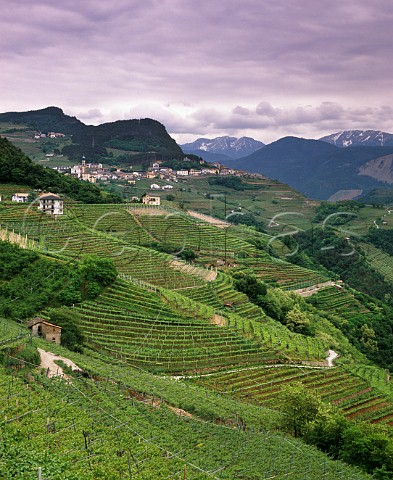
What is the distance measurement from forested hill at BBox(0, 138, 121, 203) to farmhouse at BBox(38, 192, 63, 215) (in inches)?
319

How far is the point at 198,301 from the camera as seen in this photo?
40.9m

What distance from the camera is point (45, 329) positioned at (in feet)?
96.6

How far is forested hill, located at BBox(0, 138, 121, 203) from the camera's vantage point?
205 ft

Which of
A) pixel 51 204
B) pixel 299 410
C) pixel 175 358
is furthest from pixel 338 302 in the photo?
pixel 299 410

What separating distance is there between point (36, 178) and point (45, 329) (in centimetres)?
3817

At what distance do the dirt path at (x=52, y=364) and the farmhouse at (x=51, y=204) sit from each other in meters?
31.1

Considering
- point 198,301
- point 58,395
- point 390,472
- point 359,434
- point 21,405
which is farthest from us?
point 198,301

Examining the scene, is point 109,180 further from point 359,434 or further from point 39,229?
point 359,434

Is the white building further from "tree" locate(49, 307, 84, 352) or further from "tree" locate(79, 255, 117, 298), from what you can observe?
"tree" locate(49, 307, 84, 352)

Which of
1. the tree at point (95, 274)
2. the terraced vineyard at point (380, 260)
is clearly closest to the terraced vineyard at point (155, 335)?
the tree at point (95, 274)

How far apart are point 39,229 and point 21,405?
32.4 metres

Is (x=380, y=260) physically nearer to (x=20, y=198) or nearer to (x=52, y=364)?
(x=20, y=198)

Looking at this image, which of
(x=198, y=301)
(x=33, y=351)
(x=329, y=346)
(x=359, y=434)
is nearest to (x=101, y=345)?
(x=33, y=351)

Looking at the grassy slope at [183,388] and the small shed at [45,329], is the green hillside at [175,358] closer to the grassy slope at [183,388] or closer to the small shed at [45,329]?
the grassy slope at [183,388]
